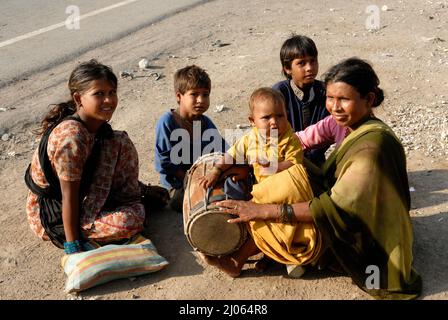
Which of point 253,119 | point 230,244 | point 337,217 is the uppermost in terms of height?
point 253,119

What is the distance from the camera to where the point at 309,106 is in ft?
15.4

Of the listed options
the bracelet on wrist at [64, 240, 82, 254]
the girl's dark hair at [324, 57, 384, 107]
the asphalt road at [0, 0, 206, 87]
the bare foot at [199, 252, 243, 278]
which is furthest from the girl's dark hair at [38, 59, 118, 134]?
the asphalt road at [0, 0, 206, 87]

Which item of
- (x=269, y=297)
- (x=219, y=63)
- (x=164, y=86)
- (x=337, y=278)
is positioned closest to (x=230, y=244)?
(x=269, y=297)

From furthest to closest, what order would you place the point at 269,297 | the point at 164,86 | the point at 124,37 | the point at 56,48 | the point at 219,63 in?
the point at 124,37
the point at 56,48
the point at 219,63
the point at 164,86
the point at 269,297

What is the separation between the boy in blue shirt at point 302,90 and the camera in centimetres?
457

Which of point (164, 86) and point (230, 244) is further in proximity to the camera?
point (164, 86)

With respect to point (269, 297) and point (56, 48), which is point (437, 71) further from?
point (56, 48)

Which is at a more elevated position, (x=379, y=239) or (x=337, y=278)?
(x=379, y=239)

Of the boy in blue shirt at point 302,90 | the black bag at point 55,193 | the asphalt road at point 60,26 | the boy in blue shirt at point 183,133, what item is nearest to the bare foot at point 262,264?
the boy in blue shirt at point 183,133

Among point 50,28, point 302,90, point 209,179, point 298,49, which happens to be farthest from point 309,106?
point 50,28

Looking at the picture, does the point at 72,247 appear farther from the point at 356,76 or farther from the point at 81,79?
the point at 356,76

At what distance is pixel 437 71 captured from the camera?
6898 millimetres

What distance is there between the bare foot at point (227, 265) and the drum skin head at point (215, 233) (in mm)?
74
